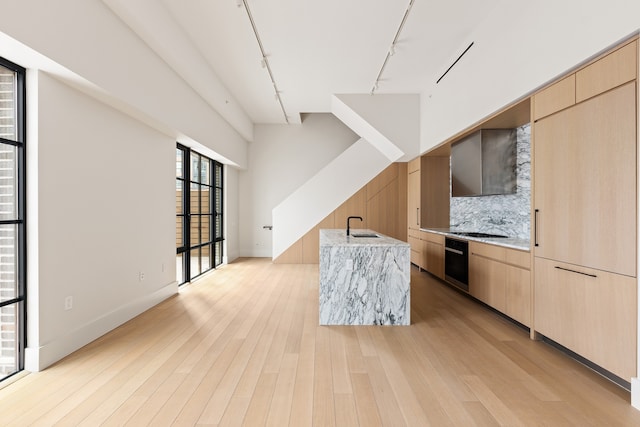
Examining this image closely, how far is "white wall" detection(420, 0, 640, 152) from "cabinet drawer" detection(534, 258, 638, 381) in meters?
1.57

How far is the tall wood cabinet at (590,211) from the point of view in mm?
2176

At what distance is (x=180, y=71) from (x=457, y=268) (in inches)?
177

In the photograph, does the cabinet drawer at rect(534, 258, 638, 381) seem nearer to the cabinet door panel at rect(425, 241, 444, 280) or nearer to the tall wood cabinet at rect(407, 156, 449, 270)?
the cabinet door panel at rect(425, 241, 444, 280)

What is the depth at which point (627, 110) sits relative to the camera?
2.18 m

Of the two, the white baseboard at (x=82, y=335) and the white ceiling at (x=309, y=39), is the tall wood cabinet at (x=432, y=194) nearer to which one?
the white ceiling at (x=309, y=39)

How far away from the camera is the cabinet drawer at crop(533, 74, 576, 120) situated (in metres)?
2.69

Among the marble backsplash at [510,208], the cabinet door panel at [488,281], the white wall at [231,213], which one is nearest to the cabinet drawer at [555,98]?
the marble backsplash at [510,208]

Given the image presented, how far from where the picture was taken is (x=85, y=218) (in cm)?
310

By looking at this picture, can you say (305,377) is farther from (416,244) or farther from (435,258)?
(416,244)

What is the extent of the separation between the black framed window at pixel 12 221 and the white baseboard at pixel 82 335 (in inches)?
4.0

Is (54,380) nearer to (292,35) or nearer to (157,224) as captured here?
(157,224)

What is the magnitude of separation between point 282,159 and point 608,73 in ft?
24.0

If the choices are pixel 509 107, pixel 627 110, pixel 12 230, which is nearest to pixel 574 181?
pixel 627 110

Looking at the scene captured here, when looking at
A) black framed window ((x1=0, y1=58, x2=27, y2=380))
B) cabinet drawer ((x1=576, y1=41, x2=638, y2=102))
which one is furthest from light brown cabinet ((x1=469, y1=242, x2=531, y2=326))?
black framed window ((x1=0, y1=58, x2=27, y2=380))
